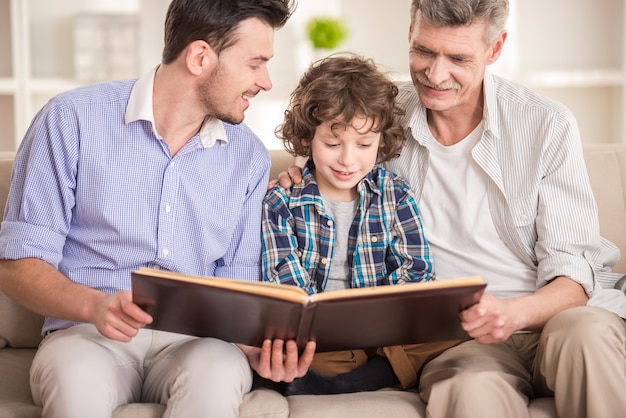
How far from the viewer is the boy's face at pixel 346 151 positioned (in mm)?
2018

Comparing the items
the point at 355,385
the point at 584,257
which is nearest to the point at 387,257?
the point at 355,385

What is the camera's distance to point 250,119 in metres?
4.68

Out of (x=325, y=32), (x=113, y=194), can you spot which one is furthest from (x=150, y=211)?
(x=325, y=32)

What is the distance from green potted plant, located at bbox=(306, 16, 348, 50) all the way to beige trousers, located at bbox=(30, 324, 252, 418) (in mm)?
2794

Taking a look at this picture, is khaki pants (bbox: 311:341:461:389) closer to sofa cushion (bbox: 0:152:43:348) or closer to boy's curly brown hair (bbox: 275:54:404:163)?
boy's curly brown hair (bbox: 275:54:404:163)

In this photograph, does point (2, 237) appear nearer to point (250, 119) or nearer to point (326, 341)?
point (326, 341)

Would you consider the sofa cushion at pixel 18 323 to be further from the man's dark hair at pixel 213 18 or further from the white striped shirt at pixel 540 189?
the white striped shirt at pixel 540 189

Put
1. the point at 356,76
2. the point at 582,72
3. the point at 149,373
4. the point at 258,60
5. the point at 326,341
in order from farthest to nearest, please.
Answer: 1. the point at 582,72
2. the point at 356,76
3. the point at 258,60
4. the point at 149,373
5. the point at 326,341

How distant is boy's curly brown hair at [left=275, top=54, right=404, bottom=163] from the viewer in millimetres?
2037

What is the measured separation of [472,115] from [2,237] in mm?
1181

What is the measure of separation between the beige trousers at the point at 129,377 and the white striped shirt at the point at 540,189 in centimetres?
66

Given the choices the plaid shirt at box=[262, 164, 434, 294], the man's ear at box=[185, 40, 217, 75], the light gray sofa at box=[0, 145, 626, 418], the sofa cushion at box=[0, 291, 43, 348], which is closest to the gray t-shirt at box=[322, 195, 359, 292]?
the plaid shirt at box=[262, 164, 434, 294]

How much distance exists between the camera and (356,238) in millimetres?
2072

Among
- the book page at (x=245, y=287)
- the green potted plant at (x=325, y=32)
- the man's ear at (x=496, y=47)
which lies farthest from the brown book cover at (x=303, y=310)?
the green potted plant at (x=325, y=32)
